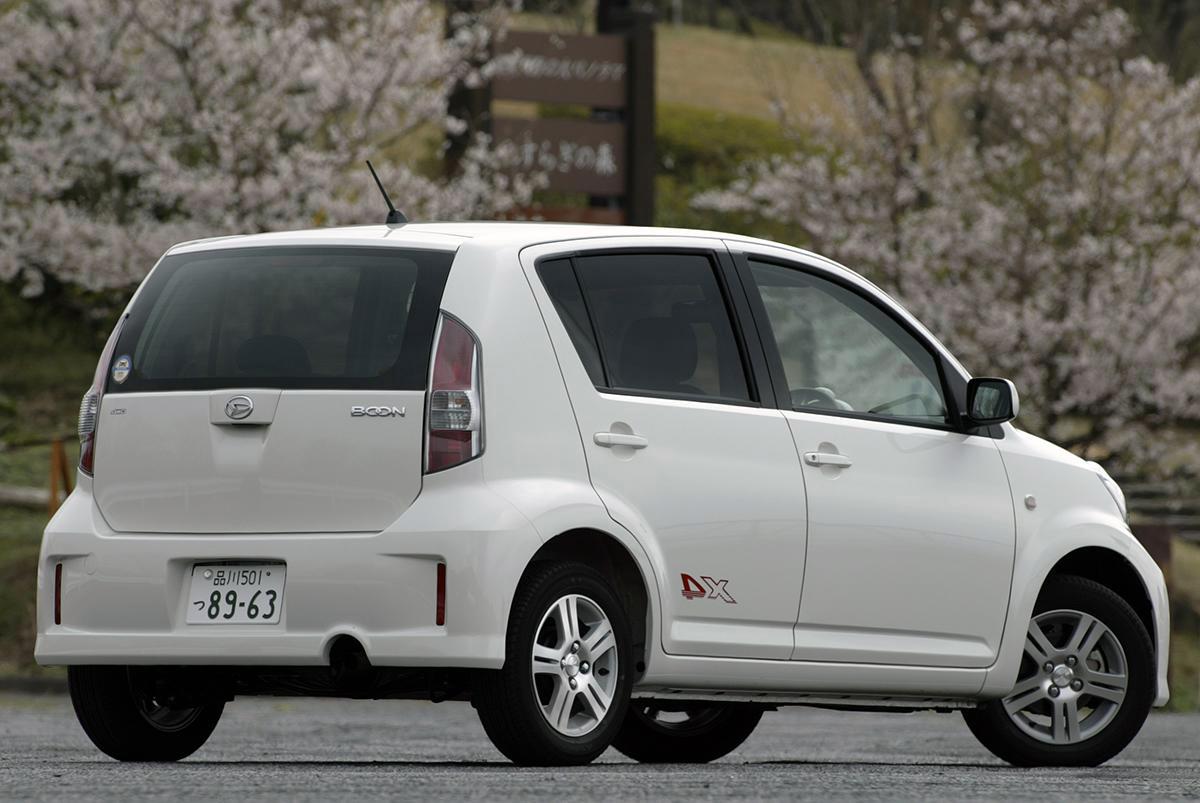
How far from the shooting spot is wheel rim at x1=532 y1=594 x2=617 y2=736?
664cm

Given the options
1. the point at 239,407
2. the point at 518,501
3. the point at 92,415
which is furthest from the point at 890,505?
the point at 92,415

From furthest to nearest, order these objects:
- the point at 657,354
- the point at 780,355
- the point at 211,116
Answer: the point at 211,116, the point at 780,355, the point at 657,354

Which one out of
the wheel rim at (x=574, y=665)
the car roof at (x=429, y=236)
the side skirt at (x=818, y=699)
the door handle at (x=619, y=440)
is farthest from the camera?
the side skirt at (x=818, y=699)

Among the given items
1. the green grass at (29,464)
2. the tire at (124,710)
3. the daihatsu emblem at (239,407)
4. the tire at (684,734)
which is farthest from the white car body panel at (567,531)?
the green grass at (29,464)

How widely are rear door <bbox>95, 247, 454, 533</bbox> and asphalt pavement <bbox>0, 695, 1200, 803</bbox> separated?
81 centimetres

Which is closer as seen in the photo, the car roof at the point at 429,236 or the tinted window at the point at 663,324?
the car roof at the point at 429,236

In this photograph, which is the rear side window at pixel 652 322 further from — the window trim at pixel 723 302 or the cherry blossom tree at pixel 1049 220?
the cherry blossom tree at pixel 1049 220

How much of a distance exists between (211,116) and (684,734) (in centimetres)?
1412

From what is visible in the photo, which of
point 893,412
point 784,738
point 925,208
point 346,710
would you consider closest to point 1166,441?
point 925,208

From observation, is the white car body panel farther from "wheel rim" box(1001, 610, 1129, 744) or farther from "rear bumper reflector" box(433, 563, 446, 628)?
"wheel rim" box(1001, 610, 1129, 744)

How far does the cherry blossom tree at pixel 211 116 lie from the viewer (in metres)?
21.3

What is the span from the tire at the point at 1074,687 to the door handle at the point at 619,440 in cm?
210

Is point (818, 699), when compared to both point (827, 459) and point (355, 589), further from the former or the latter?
point (355, 589)

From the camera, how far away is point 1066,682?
8.27m
